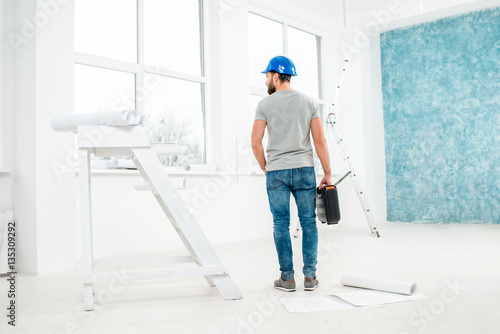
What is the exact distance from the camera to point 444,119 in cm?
569

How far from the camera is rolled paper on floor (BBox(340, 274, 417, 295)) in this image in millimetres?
2027

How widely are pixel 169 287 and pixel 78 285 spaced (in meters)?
0.52

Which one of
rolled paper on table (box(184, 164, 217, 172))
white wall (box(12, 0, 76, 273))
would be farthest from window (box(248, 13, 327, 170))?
white wall (box(12, 0, 76, 273))

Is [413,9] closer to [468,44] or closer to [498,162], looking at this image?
[468,44]

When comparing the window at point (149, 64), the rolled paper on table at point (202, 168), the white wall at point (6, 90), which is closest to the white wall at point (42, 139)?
the white wall at point (6, 90)

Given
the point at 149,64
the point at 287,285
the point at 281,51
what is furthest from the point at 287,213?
the point at 281,51

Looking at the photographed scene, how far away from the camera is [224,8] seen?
14.3ft

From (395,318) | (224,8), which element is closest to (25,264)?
(395,318)

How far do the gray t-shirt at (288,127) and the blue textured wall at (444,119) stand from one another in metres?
4.07

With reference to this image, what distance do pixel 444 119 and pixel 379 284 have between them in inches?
166

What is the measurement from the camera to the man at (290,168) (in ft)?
7.22

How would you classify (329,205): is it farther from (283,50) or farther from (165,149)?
(283,50)

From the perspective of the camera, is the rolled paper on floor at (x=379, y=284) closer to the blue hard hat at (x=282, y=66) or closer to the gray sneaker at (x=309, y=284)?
the gray sneaker at (x=309, y=284)

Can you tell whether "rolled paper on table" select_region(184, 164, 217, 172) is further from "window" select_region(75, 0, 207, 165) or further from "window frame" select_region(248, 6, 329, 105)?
"window frame" select_region(248, 6, 329, 105)
